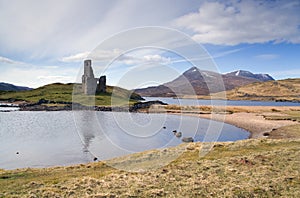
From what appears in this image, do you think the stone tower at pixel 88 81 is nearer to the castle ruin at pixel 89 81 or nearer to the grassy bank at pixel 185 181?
the castle ruin at pixel 89 81

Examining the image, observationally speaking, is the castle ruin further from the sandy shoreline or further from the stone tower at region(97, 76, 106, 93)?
the sandy shoreline

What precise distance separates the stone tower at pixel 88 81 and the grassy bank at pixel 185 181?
14701 centimetres

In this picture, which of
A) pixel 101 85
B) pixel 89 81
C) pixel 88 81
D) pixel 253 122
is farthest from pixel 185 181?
pixel 101 85

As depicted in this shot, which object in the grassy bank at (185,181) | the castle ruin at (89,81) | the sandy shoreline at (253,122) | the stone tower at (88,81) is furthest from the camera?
the castle ruin at (89,81)

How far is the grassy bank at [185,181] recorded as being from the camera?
57.0 feet

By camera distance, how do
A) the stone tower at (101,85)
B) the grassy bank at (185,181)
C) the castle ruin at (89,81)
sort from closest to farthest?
the grassy bank at (185,181)
the castle ruin at (89,81)
the stone tower at (101,85)

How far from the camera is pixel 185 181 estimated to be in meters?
19.7

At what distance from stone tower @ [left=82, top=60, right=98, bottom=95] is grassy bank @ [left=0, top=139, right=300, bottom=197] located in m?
147

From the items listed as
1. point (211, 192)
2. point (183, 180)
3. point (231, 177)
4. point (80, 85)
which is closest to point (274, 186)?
point (231, 177)

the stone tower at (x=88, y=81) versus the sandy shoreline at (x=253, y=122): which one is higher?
the stone tower at (x=88, y=81)

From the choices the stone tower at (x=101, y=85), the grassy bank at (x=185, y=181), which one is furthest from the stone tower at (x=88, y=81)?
the grassy bank at (x=185, y=181)

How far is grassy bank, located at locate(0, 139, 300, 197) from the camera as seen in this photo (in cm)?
1738

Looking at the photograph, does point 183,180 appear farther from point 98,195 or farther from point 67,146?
point 67,146

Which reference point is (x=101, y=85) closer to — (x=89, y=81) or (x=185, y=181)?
(x=89, y=81)
